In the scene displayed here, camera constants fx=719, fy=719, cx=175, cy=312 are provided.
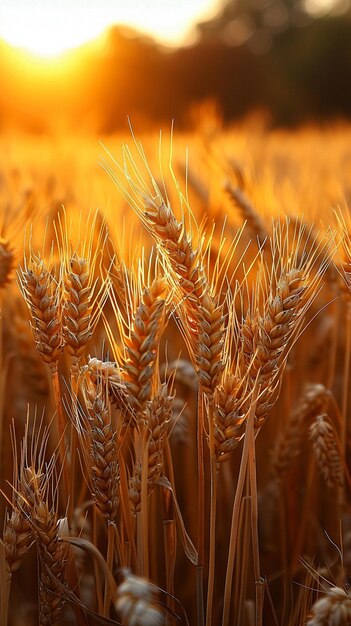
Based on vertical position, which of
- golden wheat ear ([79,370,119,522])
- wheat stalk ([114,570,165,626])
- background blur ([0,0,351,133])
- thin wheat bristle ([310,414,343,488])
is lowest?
wheat stalk ([114,570,165,626])

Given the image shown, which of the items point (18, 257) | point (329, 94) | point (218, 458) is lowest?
point (218, 458)

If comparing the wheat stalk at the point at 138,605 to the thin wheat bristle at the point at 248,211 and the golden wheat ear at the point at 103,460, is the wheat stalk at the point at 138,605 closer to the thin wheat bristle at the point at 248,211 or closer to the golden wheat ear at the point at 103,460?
the golden wheat ear at the point at 103,460

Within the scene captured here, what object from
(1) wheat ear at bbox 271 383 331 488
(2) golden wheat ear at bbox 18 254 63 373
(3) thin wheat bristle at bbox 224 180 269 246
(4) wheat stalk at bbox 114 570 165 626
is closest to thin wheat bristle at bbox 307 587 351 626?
(4) wheat stalk at bbox 114 570 165 626

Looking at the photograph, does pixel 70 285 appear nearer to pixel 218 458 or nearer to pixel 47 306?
pixel 47 306

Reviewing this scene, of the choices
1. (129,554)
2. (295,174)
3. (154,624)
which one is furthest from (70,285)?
(295,174)

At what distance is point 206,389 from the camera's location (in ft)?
3.46

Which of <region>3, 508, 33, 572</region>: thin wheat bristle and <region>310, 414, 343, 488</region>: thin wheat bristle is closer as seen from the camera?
<region>3, 508, 33, 572</region>: thin wheat bristle

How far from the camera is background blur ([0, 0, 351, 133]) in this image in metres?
23.5

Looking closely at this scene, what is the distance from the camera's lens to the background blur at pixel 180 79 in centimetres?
2352

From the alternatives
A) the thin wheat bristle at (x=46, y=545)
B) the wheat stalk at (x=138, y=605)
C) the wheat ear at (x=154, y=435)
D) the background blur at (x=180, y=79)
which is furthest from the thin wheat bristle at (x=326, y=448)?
the background blur at (x=180, y=79)

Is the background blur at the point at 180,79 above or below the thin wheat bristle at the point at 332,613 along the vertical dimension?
Result: above

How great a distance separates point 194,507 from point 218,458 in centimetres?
79

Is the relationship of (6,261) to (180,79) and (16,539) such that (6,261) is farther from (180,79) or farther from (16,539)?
(180,79)

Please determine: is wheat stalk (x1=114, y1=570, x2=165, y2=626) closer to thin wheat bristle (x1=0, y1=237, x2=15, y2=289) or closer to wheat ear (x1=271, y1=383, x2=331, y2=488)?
thin wheat bristle (x1=0, y1=237, x2=15, y2=289)
